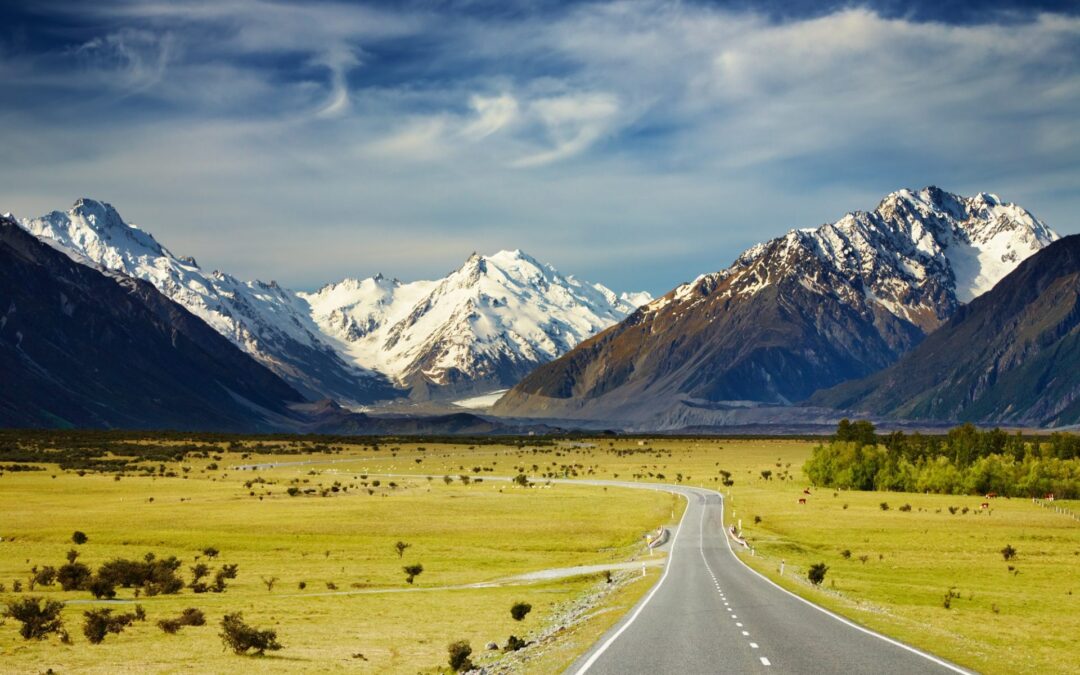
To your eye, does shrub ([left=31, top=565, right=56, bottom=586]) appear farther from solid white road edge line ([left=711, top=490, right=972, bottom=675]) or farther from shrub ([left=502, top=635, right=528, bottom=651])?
solid white road edge line ([left=711, top=490, right=972, bottom=675])

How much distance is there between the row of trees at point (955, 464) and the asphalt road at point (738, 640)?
116587 millimetres

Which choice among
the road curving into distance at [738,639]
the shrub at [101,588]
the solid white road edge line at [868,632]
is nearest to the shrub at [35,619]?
the shrub at [101,588]

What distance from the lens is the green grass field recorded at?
39594mm

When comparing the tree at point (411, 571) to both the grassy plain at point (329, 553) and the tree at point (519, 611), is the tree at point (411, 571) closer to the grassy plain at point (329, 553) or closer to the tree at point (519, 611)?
the grassy plain at point (329, 553)

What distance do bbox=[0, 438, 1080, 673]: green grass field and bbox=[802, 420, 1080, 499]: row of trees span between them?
1055cm

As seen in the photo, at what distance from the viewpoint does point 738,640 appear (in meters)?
33.8

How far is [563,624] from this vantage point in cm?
4394

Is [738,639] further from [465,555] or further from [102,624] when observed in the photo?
[465,555]

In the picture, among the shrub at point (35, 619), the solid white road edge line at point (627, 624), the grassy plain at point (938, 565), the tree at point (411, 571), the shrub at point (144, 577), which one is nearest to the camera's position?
the solid white road edge line at point (627, 624)

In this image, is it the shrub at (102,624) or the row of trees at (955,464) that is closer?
the shrub at (102,624)

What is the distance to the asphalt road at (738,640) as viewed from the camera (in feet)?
95.6

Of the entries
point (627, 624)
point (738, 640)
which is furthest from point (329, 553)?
point (738, 640)

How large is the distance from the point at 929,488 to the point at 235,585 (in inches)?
4957

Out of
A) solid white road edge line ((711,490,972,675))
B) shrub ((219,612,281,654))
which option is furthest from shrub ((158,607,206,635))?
solid white road edge line ((711,490,972,675))
